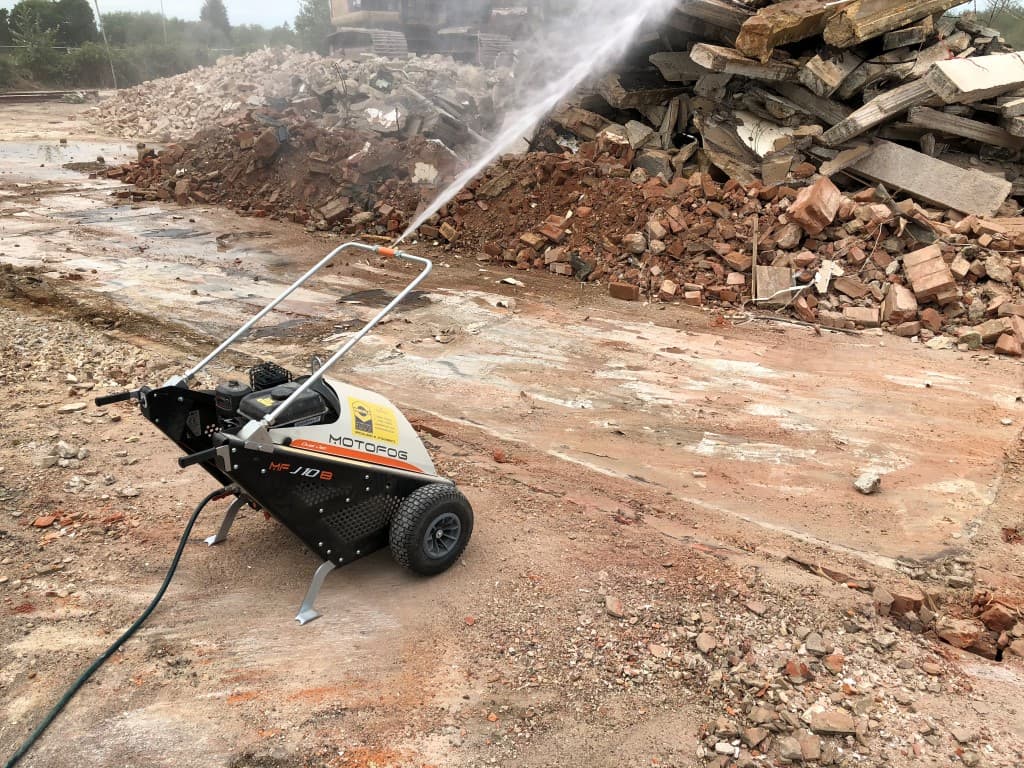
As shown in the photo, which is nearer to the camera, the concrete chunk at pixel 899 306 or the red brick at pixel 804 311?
the concrete chunk at pixel 899 306

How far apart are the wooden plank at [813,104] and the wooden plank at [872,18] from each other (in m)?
0.91

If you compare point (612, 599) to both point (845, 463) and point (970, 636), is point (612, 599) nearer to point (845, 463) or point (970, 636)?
point (970, 636)

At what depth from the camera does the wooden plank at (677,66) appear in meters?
13.9

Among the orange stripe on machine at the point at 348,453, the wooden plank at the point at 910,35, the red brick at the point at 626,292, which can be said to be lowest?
the red brick at the point at 626,292

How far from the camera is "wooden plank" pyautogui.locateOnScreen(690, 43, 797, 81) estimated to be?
1225 cm

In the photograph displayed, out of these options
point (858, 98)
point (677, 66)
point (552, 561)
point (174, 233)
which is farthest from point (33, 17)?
point (552, 561)

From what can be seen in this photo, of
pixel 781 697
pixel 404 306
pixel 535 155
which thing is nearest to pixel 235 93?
pixel 535 155

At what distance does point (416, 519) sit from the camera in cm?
442

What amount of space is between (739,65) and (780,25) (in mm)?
856

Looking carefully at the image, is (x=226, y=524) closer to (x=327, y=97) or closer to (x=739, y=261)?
(x=739, y=261)

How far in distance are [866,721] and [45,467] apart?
583cm

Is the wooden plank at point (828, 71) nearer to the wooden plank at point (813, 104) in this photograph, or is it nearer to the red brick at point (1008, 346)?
the wooden plank at point (813, 104)

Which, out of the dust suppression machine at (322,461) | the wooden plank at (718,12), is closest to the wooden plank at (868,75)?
the wooden plank at (718,12)

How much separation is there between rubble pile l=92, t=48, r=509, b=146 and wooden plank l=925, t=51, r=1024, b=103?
950cm
